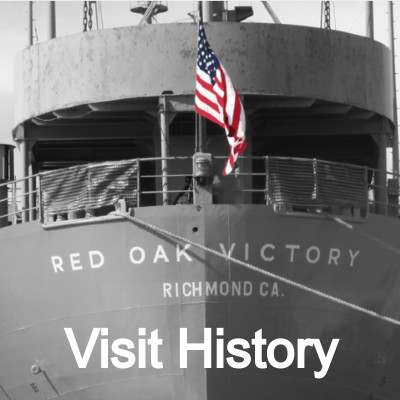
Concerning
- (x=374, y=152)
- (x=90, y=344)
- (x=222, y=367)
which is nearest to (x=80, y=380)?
(x=90, y=344)

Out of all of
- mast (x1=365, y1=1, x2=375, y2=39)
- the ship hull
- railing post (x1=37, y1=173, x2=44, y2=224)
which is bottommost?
the ship hull

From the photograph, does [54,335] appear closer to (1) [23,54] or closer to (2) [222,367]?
(2) [222,367]

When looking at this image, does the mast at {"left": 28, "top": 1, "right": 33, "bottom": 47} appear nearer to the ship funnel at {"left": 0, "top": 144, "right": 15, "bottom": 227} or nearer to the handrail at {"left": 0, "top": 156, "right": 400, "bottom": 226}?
the ship funnel at {"left": 0, "top": 144, "right": 15, "bottom": 227}

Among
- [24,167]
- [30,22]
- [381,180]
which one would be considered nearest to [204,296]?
[24,167]

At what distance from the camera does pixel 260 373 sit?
2702 centimetres

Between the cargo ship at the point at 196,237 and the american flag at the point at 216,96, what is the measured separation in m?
0.53

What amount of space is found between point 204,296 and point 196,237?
0.90 meters

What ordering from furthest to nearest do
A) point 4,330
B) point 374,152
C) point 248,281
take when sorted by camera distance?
point 374,152
point 4,330
point 248,281

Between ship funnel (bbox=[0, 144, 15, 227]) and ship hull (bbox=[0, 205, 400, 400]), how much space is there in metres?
2.79

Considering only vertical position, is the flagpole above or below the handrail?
above

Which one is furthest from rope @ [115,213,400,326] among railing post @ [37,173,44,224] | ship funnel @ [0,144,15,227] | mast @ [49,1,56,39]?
mast @ [49,1,56,39]

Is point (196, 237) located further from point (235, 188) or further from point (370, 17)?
point (370, 17)

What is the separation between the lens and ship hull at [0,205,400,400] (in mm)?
26828

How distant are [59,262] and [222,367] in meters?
3.10
